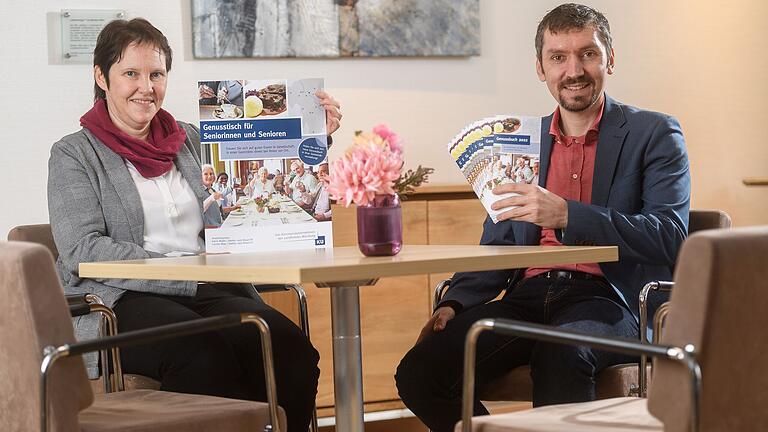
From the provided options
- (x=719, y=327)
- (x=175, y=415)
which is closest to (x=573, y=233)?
(x=719, y=327)

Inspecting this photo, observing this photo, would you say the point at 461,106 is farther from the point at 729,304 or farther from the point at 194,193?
the point at 729,304

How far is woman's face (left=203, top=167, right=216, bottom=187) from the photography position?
111 inches

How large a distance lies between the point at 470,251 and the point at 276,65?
2297 millimetres

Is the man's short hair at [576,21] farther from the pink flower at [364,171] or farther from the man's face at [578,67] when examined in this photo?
the pink flower at [364,171]

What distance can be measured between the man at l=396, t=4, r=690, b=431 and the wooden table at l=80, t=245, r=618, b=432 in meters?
0.31

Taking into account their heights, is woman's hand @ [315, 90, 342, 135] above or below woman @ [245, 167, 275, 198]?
above

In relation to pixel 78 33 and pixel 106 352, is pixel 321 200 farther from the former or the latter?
pixel 78 33

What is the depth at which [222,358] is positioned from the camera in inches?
112

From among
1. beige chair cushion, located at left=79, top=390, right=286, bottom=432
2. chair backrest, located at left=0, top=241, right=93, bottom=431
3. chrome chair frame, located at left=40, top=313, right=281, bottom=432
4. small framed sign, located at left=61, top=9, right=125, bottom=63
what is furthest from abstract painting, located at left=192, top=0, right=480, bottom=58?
chair backrest, located at left=0, top=241, right=93, bottom=431

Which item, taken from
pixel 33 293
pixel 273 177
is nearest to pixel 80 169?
pixel 273 177

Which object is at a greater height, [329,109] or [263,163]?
[329,109]

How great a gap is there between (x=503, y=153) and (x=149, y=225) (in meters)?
1.08

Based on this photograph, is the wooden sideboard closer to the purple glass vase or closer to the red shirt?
the red shirt

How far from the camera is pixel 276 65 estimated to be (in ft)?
15.1
